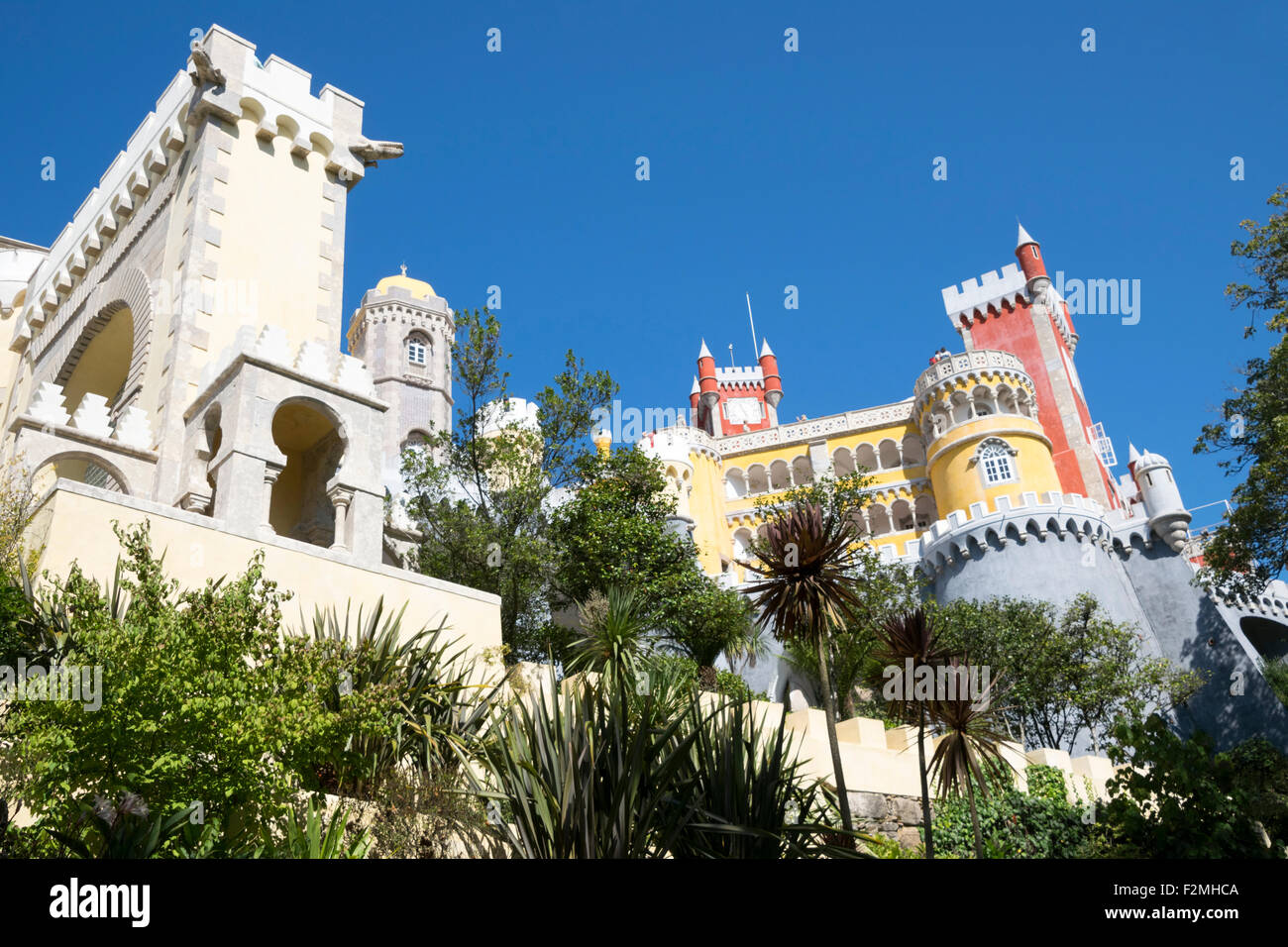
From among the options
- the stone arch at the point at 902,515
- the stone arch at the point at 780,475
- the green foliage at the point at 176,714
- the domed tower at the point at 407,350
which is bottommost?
the green foliage at the point at 176,714

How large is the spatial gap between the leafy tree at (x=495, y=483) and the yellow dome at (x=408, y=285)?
2825 cm

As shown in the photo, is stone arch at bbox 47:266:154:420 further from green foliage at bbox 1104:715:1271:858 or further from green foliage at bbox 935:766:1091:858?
green foliage at bbox 1104:715:1271:858

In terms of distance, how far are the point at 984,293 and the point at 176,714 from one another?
184ft

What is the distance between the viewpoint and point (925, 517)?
5384cm

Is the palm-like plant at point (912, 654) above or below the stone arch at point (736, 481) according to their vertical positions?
below

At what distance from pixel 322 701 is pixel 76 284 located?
19283 millimetres

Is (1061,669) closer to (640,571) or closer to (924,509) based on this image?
(640,571)

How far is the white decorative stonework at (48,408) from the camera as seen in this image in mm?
17797

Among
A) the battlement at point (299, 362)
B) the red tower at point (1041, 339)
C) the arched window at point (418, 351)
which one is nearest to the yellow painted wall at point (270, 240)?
the battlement at point (299, 362)

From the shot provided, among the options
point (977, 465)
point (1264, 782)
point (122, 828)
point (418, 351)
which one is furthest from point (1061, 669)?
point (418, 351)

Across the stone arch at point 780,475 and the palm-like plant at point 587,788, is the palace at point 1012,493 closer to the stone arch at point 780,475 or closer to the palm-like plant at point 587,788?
the stone arch at point 780,475
